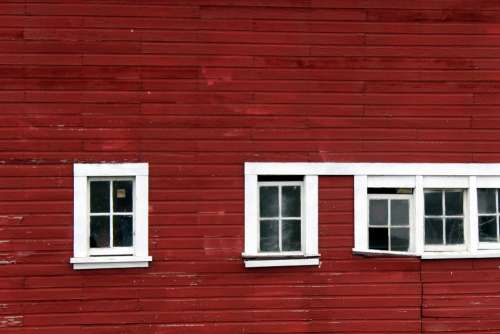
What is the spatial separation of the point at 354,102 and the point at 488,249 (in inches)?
87.6

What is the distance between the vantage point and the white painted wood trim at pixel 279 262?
6.45m

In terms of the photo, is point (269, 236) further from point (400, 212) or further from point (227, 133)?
point (400, 212)

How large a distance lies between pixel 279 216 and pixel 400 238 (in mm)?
1363

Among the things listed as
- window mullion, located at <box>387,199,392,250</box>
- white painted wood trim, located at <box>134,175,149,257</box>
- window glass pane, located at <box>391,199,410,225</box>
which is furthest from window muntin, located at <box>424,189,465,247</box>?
white painted wood trim, located at <box>134,175,149,257</box>

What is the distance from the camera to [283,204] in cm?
663

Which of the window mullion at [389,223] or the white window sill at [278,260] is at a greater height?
the window mullion at [389,223]

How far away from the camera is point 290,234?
6641mm

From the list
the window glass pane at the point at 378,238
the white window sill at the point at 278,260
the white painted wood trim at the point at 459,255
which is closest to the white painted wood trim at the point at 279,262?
the white window sill at the point at 278,260

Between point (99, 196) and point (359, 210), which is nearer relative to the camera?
point (99, 196)

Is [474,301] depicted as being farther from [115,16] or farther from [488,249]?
[115,16]

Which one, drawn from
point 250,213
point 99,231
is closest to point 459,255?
point 250,213

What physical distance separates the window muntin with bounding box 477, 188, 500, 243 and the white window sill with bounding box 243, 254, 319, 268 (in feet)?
6.28

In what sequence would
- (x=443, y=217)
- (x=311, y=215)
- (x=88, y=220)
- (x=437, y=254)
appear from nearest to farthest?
(x=88, y=220), (x=311, y=215), (x=437, y=254), (x=443, y=217)

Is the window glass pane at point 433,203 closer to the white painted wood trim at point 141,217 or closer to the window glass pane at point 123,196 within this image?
the white painted wood trim at point 141,217
